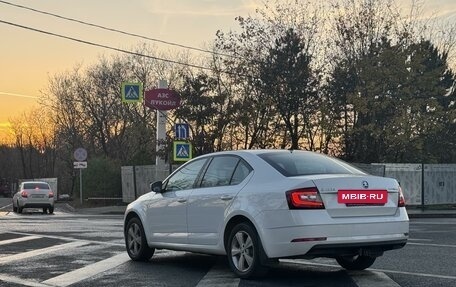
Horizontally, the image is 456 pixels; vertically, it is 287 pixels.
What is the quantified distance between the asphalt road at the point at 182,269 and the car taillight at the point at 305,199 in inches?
38.0

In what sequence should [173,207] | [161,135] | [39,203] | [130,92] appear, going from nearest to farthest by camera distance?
[173,207]
[130,92]
[39,203]
[161,135]

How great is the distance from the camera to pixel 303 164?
25.1 feet

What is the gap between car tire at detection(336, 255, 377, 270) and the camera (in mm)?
8125

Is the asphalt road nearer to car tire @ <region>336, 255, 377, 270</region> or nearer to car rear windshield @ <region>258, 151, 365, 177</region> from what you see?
car tire @ <region>336, 255, 377, 270</region>

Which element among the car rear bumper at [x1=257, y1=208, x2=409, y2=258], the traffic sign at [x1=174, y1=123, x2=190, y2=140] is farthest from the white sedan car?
the traffic sign at [x1=174, y1=123, x2=190, y2=140]

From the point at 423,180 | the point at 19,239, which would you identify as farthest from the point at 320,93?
the point at 19,239

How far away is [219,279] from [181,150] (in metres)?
17.2

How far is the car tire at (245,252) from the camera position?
7.21m

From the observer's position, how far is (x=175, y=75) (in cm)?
5475

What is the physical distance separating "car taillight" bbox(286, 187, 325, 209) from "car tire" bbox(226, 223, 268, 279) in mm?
647

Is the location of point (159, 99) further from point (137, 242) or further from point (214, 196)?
point (214, 196)

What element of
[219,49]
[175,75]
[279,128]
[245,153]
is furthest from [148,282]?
[175,75]

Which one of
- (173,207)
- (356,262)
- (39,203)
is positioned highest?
(173,207)

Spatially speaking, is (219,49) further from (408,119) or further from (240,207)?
(240,207)
